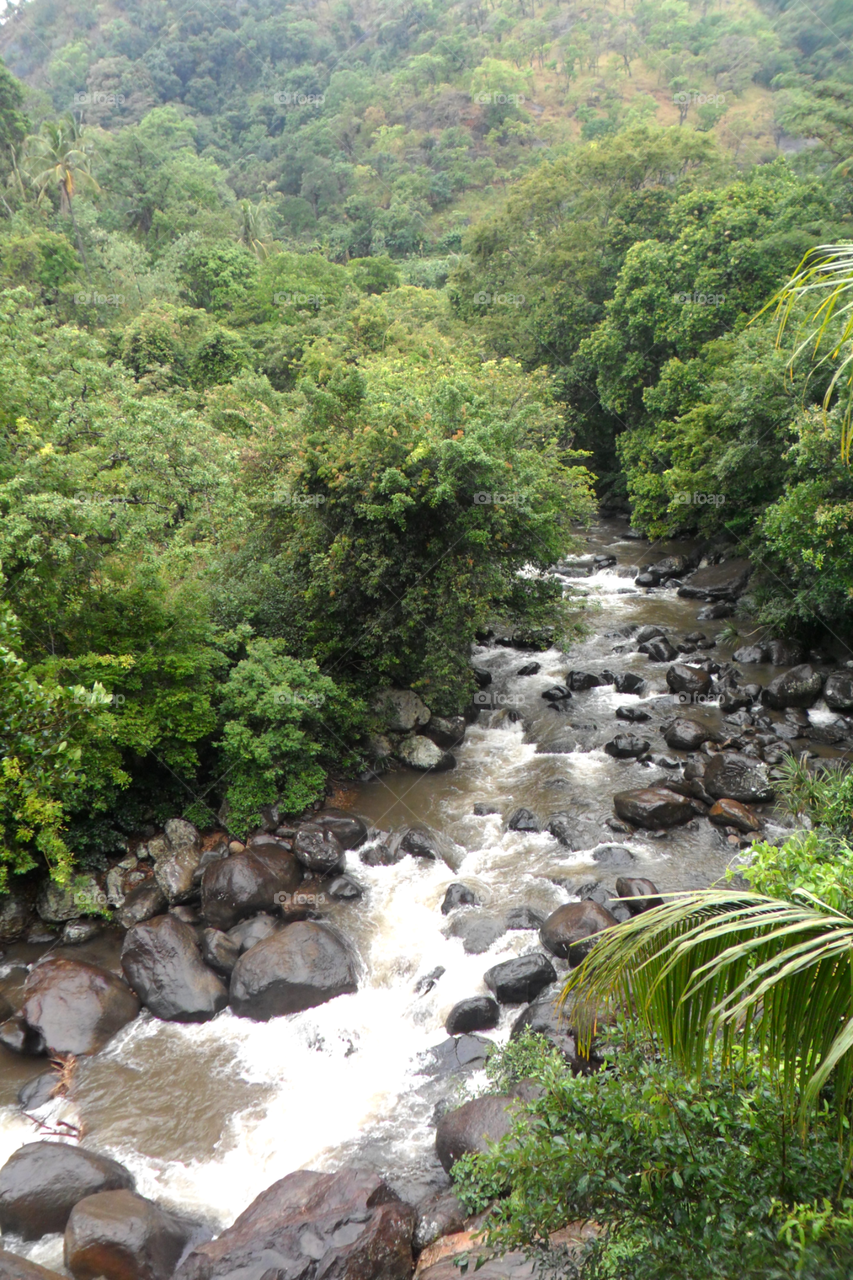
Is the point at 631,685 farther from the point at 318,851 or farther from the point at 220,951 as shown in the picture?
the point at 220,951

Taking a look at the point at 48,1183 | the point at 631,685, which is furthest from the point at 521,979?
the point at 631,685

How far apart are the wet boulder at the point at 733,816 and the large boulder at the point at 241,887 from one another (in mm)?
7409

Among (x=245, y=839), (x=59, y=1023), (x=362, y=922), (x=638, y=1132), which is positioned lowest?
(x=362, y=922)

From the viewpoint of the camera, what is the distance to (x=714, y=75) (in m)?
73.8

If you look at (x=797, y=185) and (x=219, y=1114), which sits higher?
(x=797, y=185)

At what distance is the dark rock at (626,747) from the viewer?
15656 millimetres

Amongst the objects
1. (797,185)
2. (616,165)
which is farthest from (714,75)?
(797,185)

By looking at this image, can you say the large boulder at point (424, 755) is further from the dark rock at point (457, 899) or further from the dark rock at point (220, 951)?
the dark rock at point (220, 951)

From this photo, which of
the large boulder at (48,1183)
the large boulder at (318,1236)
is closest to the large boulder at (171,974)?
the large boulder at (48,1183)

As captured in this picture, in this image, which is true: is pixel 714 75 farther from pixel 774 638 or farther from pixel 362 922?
pixel 362 922

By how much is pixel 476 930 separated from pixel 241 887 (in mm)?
3773

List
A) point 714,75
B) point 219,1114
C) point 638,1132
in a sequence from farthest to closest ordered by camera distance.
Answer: point 714,75 < point 219,1114 < point 638,1132

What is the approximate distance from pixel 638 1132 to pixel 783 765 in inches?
466

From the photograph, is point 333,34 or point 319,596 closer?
point 319,596
